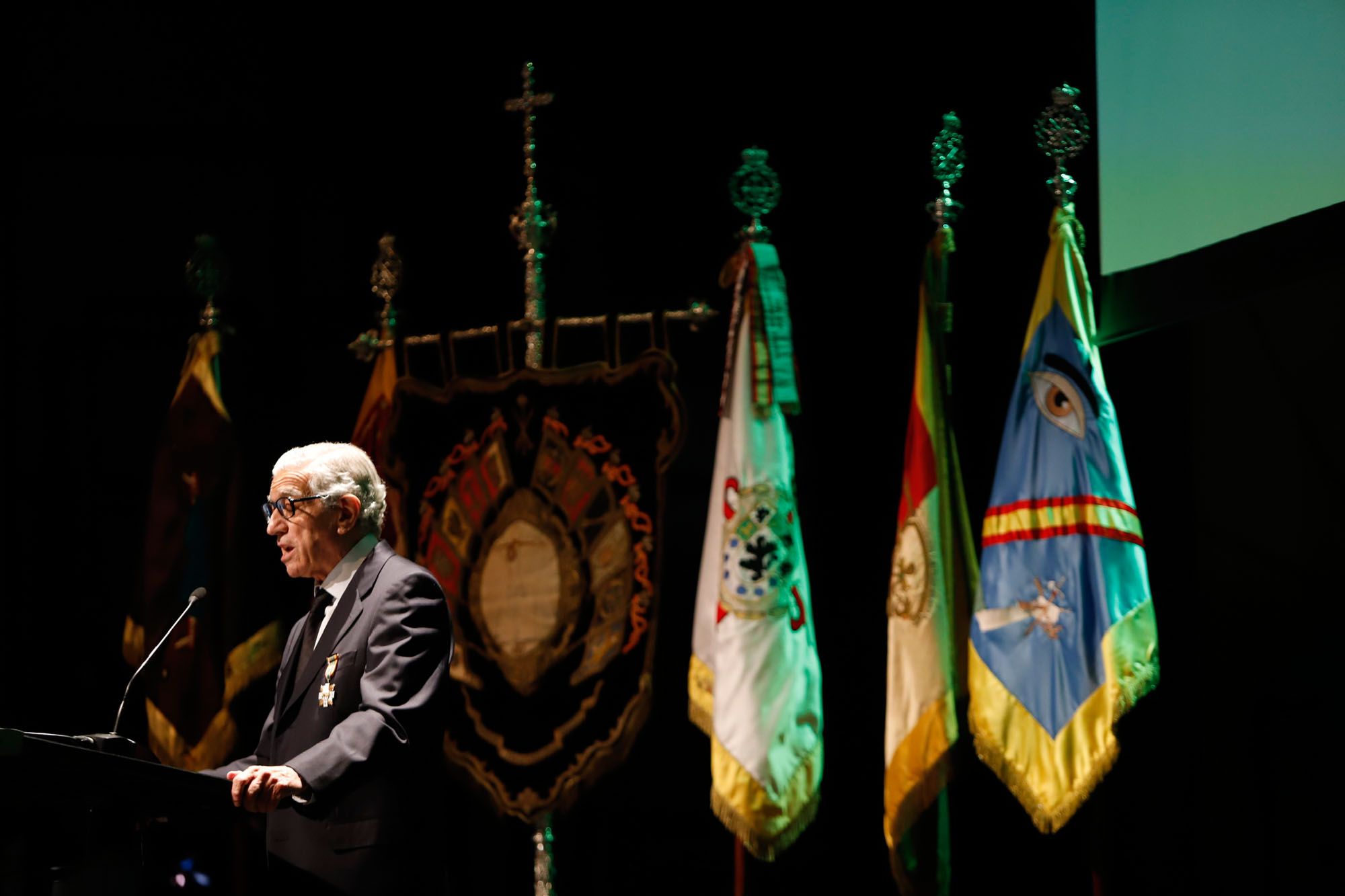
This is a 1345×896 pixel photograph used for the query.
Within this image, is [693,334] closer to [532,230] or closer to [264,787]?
[532,230]

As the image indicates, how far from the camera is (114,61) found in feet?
16.4

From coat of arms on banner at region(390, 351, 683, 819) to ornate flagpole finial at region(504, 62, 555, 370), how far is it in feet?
0.47

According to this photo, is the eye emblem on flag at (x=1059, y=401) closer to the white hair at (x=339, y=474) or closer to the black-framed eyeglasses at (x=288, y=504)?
the white hair at (x=339, y=474)

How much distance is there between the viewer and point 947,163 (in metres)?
3.99

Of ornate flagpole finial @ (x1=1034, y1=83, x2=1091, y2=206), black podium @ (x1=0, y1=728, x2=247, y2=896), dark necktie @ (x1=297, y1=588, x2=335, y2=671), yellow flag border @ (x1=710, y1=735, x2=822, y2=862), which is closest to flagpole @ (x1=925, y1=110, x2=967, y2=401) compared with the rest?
ornate flagpole finial @ (x1=1034, y1=83, x2=1091, y2=206)

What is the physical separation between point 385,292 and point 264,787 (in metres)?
2.69

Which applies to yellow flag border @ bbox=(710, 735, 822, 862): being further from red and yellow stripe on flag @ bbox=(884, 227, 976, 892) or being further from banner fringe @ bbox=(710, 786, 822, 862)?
red and yellow stripe on flag @ bbox=(884, 227, 976, 892)

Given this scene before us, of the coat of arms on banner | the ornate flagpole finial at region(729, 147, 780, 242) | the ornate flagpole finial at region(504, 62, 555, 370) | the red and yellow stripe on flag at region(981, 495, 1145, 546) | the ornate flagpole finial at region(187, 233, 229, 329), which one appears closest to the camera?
the red and yellow stripe on flag at region(981, 495, 1145, 546)

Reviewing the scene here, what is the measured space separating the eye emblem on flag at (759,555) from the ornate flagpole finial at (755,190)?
2.50 feet

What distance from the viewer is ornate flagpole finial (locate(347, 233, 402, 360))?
15.4 feet

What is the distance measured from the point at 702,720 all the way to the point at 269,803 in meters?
1.90

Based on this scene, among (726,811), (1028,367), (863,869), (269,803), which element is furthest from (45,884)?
(1028,367)

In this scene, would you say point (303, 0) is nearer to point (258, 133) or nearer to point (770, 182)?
point (258, 133)

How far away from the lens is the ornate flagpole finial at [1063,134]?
3846 millimetres
